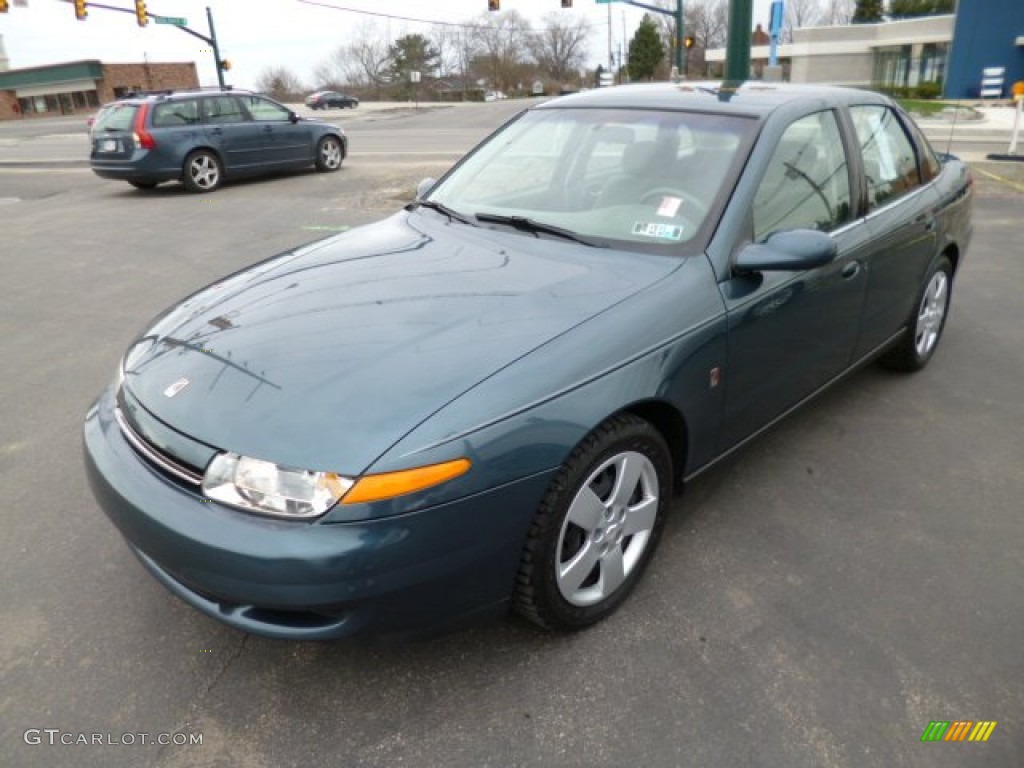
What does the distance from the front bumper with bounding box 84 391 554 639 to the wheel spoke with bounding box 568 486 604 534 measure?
0.19 meters

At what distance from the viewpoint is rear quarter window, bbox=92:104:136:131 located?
11.8 meters

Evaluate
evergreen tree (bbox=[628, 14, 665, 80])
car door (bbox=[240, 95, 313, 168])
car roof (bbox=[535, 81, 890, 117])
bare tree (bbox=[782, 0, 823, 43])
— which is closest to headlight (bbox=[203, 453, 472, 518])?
car roof (bbox=[535, 81, 890, 117])

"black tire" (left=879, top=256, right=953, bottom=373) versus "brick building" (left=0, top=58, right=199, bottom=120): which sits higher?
"brick building" (left=0, top=58, right=199, bottom=120)

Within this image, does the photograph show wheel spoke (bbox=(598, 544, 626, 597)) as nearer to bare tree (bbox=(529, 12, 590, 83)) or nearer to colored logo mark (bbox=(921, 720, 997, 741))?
colored logo mark (bbox=(921, 720, 997, 741))

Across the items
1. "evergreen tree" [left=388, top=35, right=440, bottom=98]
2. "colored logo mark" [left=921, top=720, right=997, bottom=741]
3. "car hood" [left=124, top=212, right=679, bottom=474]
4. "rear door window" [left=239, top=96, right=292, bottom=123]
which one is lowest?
"colored logo mark" [left=921, top=720, right=997, bottom=741]

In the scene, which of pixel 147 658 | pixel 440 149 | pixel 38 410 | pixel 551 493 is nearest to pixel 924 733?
pixel 551 493

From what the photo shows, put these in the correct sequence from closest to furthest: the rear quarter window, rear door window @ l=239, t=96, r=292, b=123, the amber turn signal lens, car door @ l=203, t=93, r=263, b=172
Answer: the amber turn signal lens → the rear quarter window → car door @ l=203, t=93, r=263, b=172 → rear door window @ l=239, t=96, r=292, b=123

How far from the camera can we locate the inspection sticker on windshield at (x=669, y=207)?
2.90 meters

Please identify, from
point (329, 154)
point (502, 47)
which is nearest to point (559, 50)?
point (502, 47)

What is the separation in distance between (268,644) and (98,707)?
0.49 metres

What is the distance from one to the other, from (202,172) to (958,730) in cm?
1244

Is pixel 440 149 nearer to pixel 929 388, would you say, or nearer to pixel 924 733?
pixel 929 388

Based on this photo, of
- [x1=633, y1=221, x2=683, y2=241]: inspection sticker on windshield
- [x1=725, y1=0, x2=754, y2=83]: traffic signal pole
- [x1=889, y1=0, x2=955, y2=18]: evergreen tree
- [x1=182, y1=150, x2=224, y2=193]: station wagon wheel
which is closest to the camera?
[x1=633, y1=221, x2=683, y2=241]: inspection sticker on windshield

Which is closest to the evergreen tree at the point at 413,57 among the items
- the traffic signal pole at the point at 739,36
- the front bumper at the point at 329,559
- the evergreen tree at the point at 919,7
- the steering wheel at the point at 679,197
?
the evergreen tree at the point at 919,7
